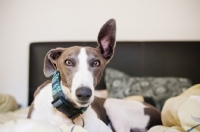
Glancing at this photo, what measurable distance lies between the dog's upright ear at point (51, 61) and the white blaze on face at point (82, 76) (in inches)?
4.9

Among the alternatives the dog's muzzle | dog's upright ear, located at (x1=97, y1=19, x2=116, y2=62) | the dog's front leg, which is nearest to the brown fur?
the dog's front leg

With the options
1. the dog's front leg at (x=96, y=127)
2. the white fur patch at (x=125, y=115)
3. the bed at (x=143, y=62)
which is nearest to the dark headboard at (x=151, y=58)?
the bed at (x=143, y=62)

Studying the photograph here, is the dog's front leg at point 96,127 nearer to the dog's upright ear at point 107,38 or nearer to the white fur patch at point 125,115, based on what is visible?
the white fur patch at point 125,115

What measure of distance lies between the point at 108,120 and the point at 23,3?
1071 mm

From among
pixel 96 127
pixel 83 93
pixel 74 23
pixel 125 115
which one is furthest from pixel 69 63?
pixel 74 23

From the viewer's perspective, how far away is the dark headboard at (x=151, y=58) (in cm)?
183

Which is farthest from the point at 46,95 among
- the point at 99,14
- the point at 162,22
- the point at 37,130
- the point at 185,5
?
the point at 185,5

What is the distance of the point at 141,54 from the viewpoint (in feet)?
6.04

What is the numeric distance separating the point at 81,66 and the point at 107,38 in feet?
0.60

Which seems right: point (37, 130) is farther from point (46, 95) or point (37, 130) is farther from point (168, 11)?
point (168, 11)

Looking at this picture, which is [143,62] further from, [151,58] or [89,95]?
[89,95]

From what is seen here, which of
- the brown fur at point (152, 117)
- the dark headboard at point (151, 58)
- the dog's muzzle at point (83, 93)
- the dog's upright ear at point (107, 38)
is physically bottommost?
the brown fur at point (152, 117)

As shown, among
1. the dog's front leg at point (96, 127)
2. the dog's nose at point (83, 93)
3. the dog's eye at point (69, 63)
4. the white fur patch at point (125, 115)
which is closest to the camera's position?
the dog's nose at point (83, 93)

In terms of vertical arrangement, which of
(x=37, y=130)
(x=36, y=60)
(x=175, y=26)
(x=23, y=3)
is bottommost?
(x=36, y=60)
